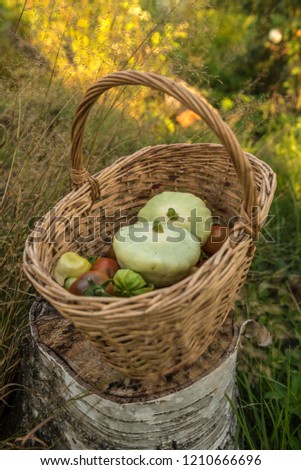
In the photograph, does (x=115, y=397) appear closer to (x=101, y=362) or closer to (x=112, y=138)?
(x=101, y=362)

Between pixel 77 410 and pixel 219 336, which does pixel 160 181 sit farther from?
pixel 77 410

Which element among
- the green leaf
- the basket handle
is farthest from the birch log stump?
the basket handle

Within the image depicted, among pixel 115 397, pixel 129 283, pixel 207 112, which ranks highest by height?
pixel 207 112

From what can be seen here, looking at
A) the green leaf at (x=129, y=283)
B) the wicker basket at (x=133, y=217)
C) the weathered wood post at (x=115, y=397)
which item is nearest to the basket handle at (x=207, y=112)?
the wicker basket at (x=133, y=217)

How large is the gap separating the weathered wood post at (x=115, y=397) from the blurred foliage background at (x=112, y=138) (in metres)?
0.08

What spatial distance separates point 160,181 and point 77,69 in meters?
0.52

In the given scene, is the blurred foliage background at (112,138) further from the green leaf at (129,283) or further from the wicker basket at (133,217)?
the green leaf at (129,283)

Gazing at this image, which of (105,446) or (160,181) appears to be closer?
(105,446)

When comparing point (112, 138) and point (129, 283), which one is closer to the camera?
point (129, 283)

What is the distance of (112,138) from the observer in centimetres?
203

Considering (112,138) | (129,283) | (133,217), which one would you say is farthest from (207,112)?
(112,138)

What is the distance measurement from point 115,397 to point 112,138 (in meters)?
1.13

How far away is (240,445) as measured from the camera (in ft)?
5.15
